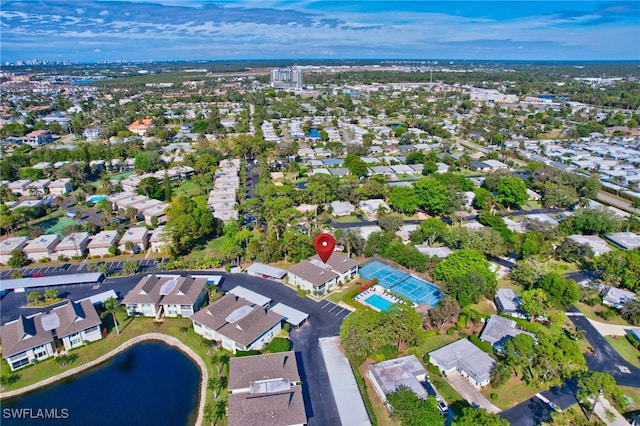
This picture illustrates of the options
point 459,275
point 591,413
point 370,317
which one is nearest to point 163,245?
point 370,317

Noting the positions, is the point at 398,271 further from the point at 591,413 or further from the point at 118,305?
the point at 118,305

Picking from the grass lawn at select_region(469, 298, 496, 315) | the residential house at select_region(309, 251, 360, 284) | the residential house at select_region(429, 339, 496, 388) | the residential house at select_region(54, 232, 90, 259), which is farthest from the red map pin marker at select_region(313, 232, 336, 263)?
the residential house at select_region(54, 232, 90, 259)

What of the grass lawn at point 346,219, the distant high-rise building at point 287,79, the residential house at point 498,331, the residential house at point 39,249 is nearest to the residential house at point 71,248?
the residential house at point 39,249

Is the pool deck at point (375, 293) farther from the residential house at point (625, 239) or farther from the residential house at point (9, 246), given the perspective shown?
the residential house at point (9, 246)

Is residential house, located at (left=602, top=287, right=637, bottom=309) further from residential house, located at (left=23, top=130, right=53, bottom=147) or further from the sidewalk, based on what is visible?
residential house, located at (left=23, top=130, right=53, bottom=147)

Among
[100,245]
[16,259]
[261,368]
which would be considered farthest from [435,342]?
[16,259]

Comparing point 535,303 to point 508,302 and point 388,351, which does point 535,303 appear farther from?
point 388,351
